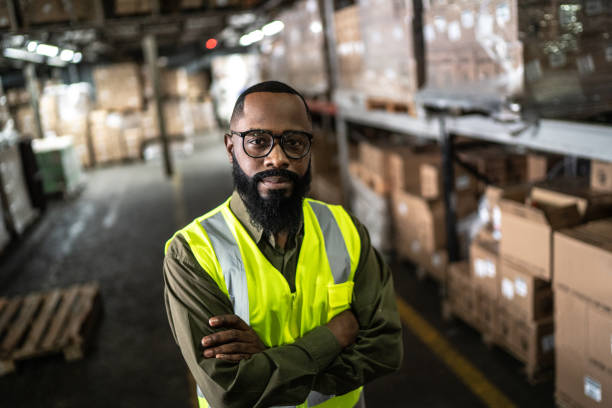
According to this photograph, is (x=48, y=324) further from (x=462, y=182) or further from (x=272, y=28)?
(x=272, y=28)

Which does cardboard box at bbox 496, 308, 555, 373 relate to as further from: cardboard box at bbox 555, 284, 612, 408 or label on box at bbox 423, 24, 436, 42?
label on box at bbox 423, 24, 436, 42

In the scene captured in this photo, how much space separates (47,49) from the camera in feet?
39.7

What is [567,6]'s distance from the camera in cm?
318

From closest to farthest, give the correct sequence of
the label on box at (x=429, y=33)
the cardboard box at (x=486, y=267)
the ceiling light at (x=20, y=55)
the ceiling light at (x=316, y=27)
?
the cardboard box at (x=486, y=267) → the label on box at (x=429, y=33) → the ceiling light at (x=316, y=27) → the ceiling light at (x=20, y=55)

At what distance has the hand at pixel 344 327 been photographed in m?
1.93

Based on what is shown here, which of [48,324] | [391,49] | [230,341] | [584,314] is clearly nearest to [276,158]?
[230,341]

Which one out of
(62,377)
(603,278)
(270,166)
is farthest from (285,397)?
(62,377)

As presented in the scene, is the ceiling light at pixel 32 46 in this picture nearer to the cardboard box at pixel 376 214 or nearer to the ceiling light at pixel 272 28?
the ceiling light at pixel 272 28

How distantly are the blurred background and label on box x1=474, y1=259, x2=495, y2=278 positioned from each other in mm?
32

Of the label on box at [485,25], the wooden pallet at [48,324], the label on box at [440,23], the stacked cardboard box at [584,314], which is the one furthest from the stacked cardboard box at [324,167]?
the stacked cardboard box at [584,314]

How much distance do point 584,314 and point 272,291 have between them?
216 cm

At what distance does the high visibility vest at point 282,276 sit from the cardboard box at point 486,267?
238cm

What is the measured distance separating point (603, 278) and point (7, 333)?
518 centimetres

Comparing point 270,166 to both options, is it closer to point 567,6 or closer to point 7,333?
point 567,6
